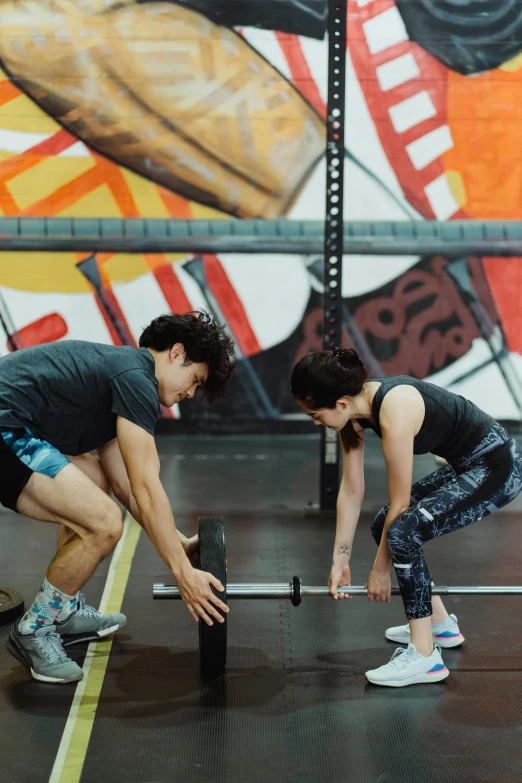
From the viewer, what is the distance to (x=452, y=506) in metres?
2.45

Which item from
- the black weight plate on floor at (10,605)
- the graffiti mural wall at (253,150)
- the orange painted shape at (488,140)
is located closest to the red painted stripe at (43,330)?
the graffiti mural wall at (253,150)

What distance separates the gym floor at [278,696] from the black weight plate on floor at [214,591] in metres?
0.06

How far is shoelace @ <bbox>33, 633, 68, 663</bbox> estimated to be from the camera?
8.09ft

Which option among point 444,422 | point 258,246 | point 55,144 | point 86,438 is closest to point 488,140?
point 258,246

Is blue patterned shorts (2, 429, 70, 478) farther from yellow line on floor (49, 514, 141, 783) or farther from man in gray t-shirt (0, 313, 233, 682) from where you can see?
yellow line on floor (49, 514, 141, 783)

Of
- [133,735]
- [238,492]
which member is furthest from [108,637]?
[238,492]

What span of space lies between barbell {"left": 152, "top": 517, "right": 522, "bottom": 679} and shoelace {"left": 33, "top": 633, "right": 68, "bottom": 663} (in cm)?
32

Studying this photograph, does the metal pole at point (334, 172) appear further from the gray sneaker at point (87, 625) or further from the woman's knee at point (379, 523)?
the gray sneaker at point (87, 625)

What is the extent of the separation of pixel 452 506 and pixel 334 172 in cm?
214

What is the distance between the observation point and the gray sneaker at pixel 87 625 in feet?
8.91

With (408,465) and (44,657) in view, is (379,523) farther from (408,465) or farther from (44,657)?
(44,657)

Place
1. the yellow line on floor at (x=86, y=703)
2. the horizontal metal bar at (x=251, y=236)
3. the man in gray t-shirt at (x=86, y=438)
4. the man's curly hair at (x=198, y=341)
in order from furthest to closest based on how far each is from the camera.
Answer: the horizontal metal bar at (x=251, y=236) < the man's curly hair at (x=198, y=341) < the man in gray t-shirt at (x=86, y=438) < the yellow line on floor at (x=86, y=703)

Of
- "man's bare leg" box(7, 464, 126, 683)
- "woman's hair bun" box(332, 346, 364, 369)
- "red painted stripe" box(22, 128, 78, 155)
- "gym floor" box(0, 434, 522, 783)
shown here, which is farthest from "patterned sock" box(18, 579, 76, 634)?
"red painted stripe" box(22, 128, 78, 155)

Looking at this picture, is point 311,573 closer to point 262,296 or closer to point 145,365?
point 145,365
